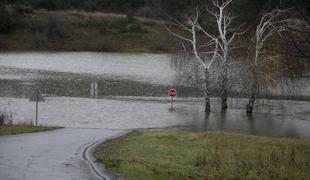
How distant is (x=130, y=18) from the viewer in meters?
109

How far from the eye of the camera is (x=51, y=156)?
59.6 ft

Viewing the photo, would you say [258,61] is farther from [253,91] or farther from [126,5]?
[126,5]

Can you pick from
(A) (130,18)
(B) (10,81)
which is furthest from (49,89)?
(A) (130,18)

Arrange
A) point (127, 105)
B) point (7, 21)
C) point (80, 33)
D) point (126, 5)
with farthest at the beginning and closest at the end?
point (126, 5) < point (80, 33) < point (7, 21) < point (127, 105)

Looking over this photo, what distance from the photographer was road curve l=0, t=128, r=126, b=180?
15359 mm

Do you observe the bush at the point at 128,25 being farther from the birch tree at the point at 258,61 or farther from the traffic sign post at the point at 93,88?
the birch tree at the point at 258,61

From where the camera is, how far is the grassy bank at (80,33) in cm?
9562

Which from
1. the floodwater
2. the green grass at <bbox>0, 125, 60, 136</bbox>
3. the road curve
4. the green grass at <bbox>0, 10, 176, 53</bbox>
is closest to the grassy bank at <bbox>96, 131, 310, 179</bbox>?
the road curve

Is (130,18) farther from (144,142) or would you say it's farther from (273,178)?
(273,178)

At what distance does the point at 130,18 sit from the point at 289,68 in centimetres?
7235

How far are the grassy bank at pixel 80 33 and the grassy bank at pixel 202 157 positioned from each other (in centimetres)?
6820

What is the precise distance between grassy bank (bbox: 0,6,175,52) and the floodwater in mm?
32505

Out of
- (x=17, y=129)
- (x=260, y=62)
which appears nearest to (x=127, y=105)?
(x=260, y=62)

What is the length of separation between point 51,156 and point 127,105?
22230 millimetres
